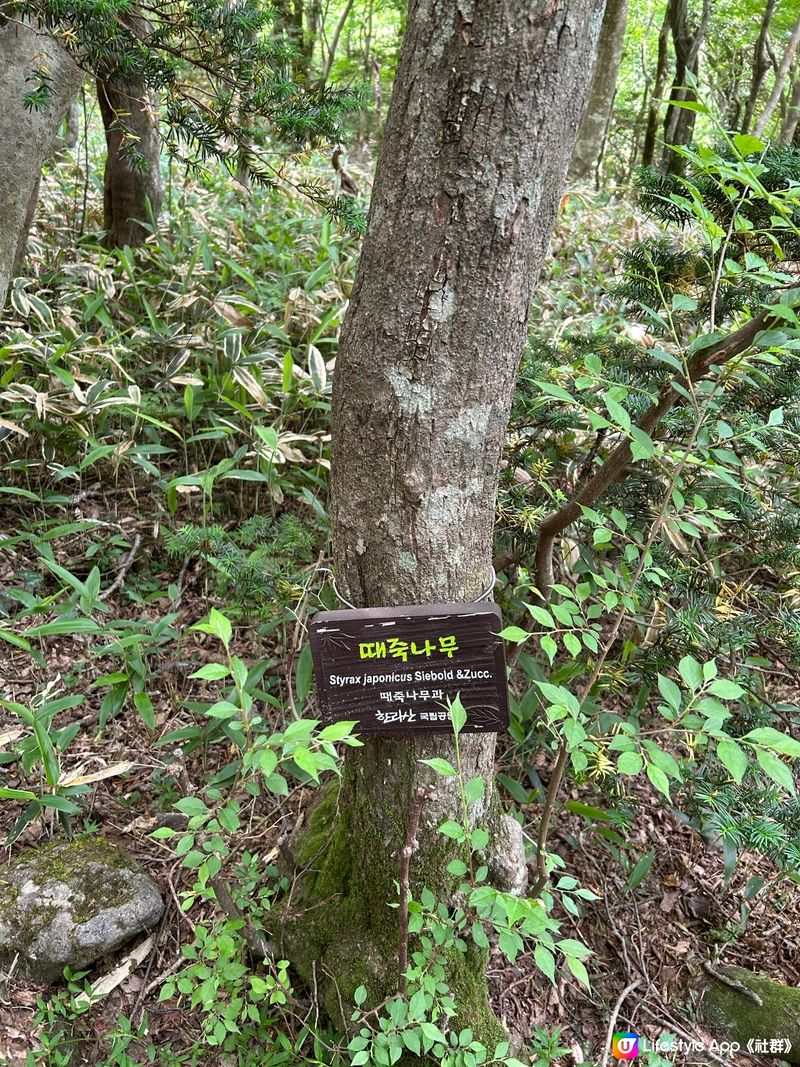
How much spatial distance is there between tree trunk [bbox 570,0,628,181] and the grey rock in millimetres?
5682

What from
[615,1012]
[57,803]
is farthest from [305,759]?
[615,1012]

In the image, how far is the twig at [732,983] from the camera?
1872 mm

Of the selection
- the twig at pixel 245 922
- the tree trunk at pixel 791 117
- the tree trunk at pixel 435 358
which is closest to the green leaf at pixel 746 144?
the tree trunk at pixel 435 358

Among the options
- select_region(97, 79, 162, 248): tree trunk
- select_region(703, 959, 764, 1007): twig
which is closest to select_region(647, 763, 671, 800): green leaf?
select_region(703, 959, 764, 1007): twig

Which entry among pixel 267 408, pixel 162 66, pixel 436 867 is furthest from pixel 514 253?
pixel 267 408

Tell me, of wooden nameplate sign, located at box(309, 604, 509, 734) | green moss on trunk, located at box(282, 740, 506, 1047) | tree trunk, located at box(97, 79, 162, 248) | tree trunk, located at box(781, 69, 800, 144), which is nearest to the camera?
wooden nameplate sign, located at box(309, 604, 509, 734)

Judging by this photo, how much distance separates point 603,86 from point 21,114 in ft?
17.2

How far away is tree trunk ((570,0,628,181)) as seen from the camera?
220 inches

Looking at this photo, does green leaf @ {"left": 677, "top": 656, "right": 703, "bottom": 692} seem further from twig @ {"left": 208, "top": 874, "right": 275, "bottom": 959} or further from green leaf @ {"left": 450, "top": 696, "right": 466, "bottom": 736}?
twig @ {"left": 208, "top": 874, "right": 275, "bottom": 959}

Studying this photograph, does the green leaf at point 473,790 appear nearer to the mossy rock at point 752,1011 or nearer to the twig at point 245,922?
the twig at point 245,922

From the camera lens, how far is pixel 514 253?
4.07 ft

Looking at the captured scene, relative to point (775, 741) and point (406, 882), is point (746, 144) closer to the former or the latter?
point (775, 741)

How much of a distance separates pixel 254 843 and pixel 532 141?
1880mm

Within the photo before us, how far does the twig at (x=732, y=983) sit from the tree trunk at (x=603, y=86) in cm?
547
